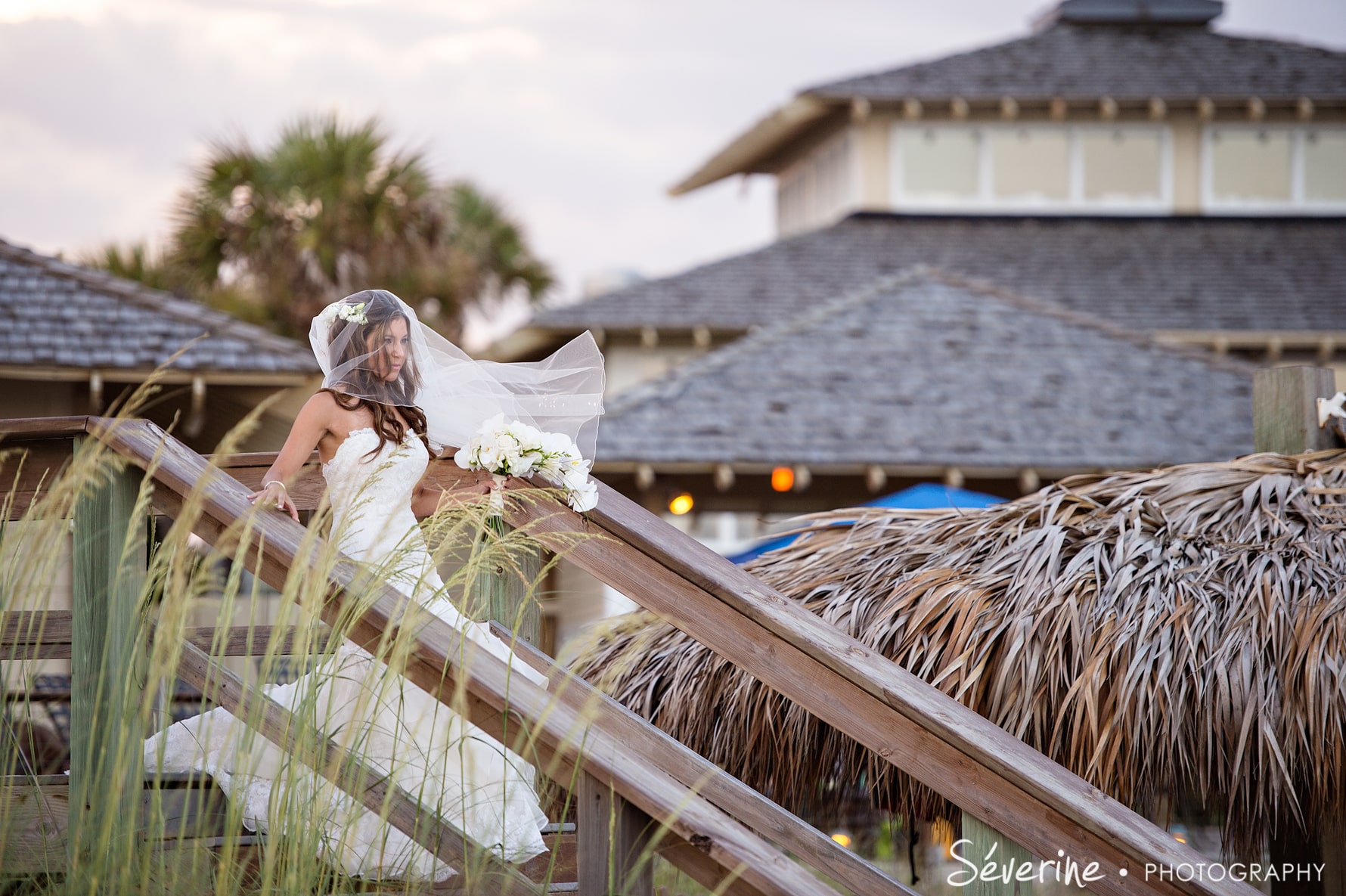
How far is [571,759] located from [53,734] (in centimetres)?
783

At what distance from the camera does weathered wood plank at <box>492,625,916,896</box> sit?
3.12 m

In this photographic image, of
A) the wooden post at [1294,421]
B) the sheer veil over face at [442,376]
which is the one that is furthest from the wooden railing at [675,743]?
the wooden post at [1294,421]

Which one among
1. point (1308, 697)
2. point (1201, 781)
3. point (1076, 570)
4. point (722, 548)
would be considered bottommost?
point (722, 548)

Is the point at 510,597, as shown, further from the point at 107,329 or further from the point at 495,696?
the point at 107,329

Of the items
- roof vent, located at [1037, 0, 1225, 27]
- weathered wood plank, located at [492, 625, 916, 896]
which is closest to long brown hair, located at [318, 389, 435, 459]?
Result: weathered wood plank, located at [492, 625, 916, 896]

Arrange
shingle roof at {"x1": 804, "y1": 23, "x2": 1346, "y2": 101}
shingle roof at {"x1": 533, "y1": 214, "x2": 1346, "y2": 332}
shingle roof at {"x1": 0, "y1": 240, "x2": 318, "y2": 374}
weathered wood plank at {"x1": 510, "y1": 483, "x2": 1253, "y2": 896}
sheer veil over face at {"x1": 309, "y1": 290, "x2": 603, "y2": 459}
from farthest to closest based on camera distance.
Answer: shingle roof at {"x1": 804, "y1": 23, "x2": 1346, "y2": 101} < shingle roof at {"x1": 533, "y1": 214, "x2": 1346, "y2": 332} < shingle roof at {"x1": 0, "y1": 240, "x2": 318, "y2": 374} < sheer veil over face at {"x1": 309, "y1": 290, "x2": 603, "y2": 459} < weathered wood plank at {"x1": 510, "y1": 483, "x2": 1253, "y2": 896}

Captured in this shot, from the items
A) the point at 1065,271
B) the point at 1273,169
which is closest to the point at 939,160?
the point at 1065,271

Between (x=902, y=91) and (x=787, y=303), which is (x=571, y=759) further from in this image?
(x=902, y=91)

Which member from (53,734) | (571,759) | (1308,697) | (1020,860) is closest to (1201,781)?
(1308,697)

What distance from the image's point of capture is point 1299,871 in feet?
16.9

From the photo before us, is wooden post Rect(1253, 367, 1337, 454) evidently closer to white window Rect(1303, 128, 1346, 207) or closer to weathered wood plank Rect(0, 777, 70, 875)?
weathered wood plank Rect(0, 777, 70, 875)

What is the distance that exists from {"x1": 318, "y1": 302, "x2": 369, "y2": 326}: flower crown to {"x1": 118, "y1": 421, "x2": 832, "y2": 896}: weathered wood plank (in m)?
1.45

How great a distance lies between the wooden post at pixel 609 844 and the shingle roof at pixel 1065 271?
13502 millimetres

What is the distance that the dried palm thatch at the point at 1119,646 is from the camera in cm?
405
